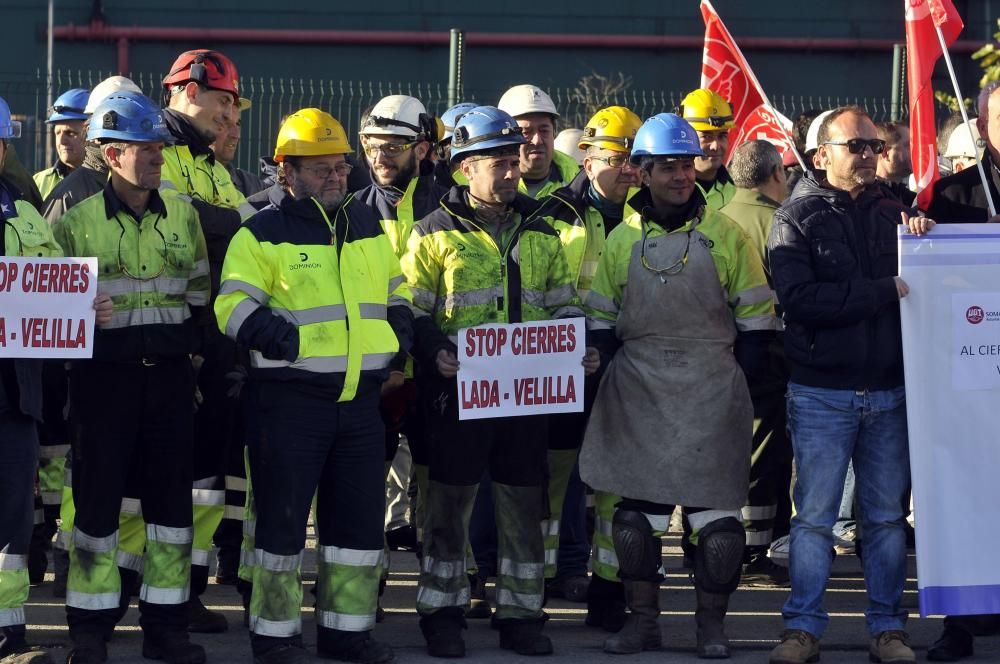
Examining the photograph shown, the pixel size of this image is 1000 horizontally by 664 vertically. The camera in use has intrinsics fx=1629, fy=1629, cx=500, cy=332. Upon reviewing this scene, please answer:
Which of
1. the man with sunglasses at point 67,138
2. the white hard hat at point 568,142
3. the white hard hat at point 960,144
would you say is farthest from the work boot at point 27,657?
the white hard hat at point 960,144

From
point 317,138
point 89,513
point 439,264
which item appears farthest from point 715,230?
point 89,513

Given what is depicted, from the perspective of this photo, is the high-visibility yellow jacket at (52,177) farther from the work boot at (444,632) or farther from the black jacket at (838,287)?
the black jacket at (838,287)

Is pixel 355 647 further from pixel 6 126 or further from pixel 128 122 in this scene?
pixel 6 126

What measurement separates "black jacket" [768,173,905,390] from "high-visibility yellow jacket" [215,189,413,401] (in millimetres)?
1706

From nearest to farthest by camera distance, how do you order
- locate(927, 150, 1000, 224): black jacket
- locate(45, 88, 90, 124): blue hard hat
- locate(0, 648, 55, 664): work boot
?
locate(0, 648, 55, 664): work boot → locate(927, 150, 1000, 224): black jacket → locate(45, 88, 90, 124): blue hard hat

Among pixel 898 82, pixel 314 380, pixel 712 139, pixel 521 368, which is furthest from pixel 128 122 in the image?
pixel 898 82

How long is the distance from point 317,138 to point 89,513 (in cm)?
184

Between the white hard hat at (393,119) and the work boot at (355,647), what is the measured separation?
244 cm

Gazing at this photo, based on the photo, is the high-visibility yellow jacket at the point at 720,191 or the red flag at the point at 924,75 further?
the high-visibility yellow jacket at the point at 720,191

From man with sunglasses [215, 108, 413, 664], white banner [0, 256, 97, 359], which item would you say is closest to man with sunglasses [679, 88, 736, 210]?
man with sunglasses [215, 108, 413, 664]

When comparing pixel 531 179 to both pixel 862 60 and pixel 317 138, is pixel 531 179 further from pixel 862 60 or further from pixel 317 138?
pixel 862 60

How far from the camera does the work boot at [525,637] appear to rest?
7121mm

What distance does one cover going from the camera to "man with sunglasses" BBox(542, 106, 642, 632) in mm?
7609

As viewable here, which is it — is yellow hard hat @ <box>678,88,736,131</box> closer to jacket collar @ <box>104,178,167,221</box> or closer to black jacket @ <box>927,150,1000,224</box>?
black jacket @ <box>927,150,1000,224</box>
